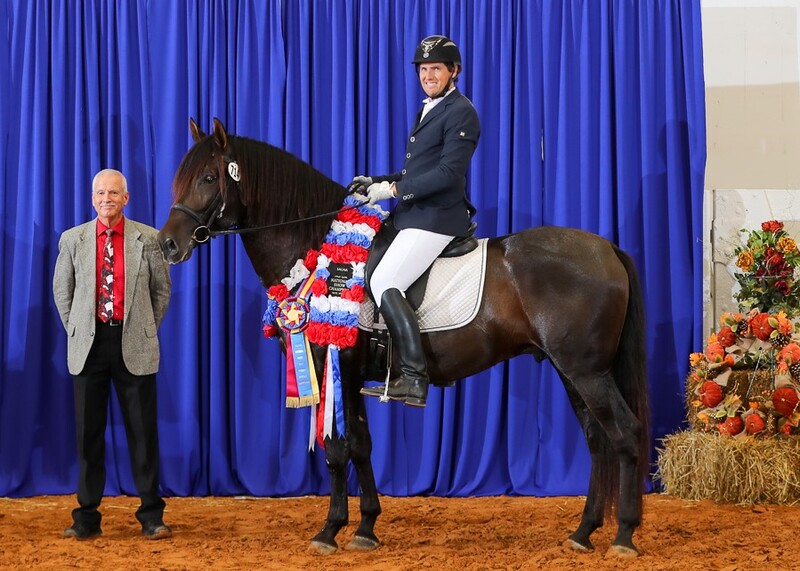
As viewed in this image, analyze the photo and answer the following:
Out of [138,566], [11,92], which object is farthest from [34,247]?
[138,566]

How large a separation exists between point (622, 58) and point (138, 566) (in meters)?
4.05

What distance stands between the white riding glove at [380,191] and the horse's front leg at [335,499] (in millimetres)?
1112

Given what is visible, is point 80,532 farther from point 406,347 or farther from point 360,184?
point 360,184

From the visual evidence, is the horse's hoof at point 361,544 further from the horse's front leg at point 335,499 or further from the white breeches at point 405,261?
the white breeches at point 405,261

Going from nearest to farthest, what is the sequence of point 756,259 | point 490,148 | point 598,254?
point 598,254 → point 756,259 → point 490,148

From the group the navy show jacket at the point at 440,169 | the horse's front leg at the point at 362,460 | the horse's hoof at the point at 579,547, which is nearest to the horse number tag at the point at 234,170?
the navy show jacket at the point at 440,169

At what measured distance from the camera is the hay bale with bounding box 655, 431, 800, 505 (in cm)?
504

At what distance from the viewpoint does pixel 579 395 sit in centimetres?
429


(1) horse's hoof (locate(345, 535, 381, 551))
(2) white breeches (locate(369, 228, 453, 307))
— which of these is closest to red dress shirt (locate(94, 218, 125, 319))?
(2) white breeches (locate(369, 228, 453, 307))

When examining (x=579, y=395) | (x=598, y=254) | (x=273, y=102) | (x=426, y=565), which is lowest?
(x=426, y=565)

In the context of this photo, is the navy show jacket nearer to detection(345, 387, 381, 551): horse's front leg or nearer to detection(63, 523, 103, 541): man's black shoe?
detection(345, 387, 381, 551): horse's front leg

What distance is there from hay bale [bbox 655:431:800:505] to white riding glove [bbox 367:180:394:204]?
2.55 m

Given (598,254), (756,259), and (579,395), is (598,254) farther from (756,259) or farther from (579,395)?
(756,259)

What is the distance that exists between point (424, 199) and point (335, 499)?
Answer: 1454mm
